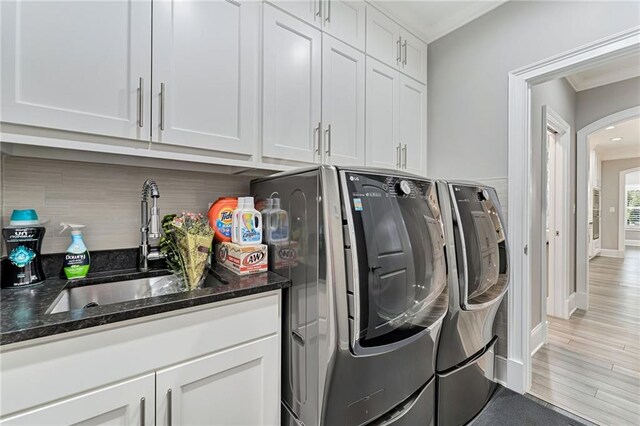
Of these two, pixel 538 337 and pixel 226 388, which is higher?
pixel 226 388

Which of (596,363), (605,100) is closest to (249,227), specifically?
(596,363)

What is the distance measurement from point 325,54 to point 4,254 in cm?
183

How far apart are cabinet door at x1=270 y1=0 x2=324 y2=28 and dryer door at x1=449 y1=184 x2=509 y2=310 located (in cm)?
126

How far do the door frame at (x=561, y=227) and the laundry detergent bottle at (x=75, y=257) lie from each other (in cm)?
417

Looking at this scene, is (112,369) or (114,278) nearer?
(112,369)

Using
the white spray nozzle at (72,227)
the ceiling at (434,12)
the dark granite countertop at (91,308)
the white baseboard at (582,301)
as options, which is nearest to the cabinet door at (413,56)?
the ceiling at (434,12)

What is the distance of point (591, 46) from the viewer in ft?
5.48

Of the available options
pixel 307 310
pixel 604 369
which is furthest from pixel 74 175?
pixel 604 369

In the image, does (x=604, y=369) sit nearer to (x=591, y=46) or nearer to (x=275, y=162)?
(x=591, y=46)

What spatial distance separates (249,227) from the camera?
4.37 ft

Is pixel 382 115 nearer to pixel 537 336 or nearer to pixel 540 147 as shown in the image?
pixel 540 147

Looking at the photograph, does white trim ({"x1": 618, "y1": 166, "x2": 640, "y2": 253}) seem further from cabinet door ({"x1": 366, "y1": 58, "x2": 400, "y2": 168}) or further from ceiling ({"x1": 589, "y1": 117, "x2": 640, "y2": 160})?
cabinet door ({"x1": 366, "y1": 58, "x2": 400, "y2": 168})

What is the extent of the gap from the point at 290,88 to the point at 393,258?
1078 millimetres

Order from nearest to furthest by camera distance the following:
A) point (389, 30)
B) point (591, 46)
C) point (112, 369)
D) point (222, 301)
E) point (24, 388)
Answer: point (24, 388), point (112, 369), point (222, 301), point (591, 46), point (389, 30)
